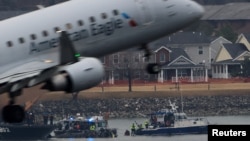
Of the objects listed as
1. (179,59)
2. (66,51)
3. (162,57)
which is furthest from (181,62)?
(66,51)

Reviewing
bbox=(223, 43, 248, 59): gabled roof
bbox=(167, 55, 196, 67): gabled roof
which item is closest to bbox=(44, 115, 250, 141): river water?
bbox=(167, 55, 196, 67): gabled roof

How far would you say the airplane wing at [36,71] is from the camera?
63.4m

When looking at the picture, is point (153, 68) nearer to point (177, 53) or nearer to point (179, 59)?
point (179, 59)

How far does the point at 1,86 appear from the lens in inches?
2532

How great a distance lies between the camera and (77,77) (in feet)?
206

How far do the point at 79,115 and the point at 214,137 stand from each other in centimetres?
11148

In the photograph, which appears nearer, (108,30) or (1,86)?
(1,86)

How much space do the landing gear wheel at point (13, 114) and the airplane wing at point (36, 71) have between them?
2.62m

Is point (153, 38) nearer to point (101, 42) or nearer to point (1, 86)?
point (101, 42)

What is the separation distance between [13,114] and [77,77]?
6016 millimetres

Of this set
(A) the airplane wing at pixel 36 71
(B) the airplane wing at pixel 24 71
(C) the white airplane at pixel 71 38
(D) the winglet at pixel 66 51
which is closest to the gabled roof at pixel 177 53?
(C) the white airplane at pixel 71 38

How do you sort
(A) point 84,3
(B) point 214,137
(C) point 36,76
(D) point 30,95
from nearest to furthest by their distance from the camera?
(B) point 214,137, (C) point 36,76, (A) point 84,3, (D) point 30,95

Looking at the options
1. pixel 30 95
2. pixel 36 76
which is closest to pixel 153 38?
pixel 36 76

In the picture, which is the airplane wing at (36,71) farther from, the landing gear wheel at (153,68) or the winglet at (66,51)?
the landing gear wheel at (153,68)
